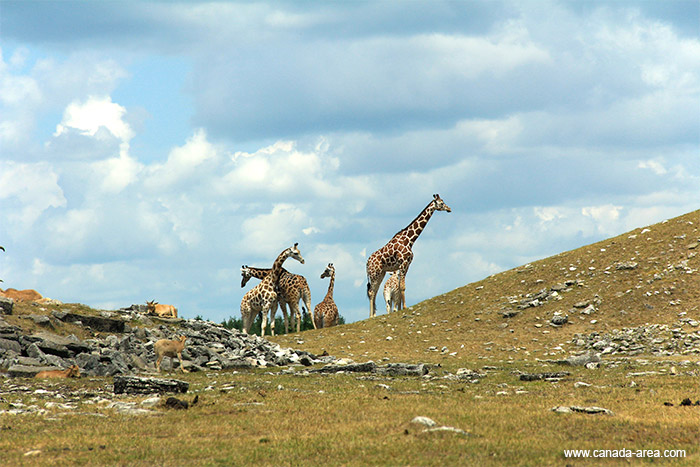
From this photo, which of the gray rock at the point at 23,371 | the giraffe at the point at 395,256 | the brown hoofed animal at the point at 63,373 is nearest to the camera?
the brown hoofed animal at the point at 63,373

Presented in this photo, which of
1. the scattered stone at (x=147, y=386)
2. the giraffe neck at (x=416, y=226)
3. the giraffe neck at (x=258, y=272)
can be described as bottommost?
the scattered stone at (x=147, y=386)

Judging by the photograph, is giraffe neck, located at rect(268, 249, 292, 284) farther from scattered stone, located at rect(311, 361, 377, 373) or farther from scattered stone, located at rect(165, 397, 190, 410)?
scattered stone, located at rect(165, 397, 190, 410)

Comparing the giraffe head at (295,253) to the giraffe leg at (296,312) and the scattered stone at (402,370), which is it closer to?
the giraffe leg at (296,312)

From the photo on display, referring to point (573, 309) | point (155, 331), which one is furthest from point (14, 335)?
point (573, 309)

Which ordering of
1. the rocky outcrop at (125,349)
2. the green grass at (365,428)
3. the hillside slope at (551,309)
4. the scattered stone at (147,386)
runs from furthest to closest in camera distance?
the hillside slope at (551,309)
the rocky outcrop at (125,349)
the scattered stone at (147,386)
the green grass at (365,428)

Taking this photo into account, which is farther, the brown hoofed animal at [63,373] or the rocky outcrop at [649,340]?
the rocky outcrop at [649,340]

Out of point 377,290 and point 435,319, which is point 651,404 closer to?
point 435,319

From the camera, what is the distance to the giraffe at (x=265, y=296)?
44500 mm

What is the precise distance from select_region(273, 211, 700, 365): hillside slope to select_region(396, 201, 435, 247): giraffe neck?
462 cm

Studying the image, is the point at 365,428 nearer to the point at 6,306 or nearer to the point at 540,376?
the point at 540,376

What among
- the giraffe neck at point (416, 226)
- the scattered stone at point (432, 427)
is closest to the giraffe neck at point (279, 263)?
the giraffe neck at point (416, 226)

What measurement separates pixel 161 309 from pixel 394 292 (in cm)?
1611

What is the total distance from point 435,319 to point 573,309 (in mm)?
7303

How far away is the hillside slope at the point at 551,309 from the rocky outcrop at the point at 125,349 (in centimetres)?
499
